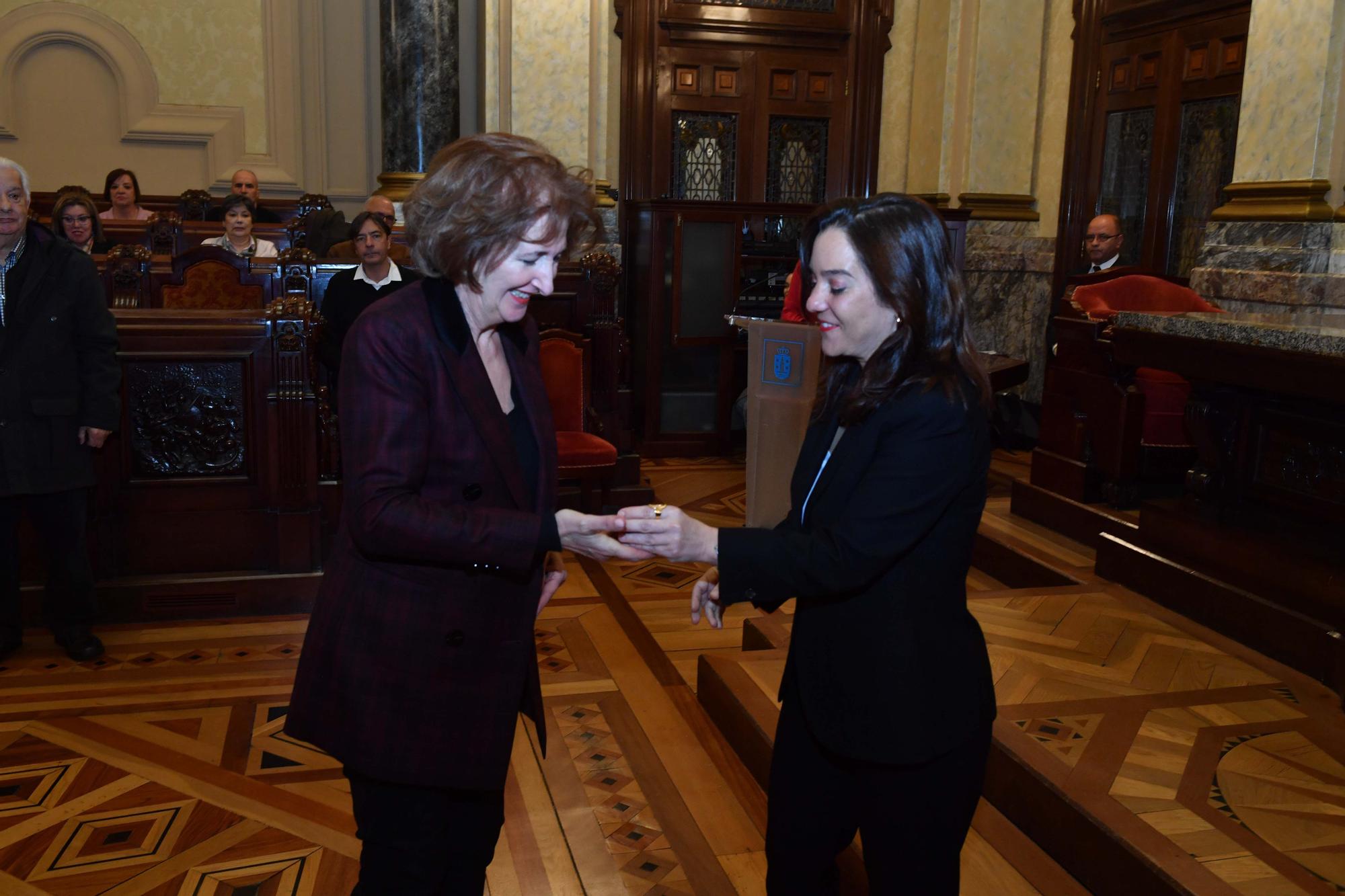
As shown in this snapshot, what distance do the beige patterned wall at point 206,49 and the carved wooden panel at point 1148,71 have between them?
259 inches

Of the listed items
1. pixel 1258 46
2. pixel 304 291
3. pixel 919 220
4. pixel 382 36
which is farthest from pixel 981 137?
pixel 919 220

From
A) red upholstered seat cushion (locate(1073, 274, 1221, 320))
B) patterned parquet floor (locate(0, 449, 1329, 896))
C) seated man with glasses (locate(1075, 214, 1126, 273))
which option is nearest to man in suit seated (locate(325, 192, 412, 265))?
patterned parquet floor (locate(0, 449, 1329, 896))

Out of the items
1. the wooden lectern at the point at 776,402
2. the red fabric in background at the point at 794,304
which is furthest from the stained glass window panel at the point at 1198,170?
the wooden lectern at the point at 776,402

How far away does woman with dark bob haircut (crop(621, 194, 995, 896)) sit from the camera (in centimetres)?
167

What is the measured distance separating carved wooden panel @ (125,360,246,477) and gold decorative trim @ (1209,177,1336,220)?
489cm

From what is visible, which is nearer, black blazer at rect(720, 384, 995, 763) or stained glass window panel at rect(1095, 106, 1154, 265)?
black blazer at rect(720, 384, 995, 763)

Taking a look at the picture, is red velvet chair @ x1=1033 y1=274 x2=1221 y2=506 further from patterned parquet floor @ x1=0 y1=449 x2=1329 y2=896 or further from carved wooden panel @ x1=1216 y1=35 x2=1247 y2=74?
carved wooden panel @ x1=1216 y1=35 x2=1247 y2=74

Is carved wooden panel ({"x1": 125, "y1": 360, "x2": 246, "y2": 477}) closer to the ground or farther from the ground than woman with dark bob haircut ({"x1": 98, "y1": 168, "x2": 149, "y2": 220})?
closer to the ground

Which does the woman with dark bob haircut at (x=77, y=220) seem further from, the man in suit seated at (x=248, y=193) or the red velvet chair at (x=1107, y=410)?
the red velvet chair at (x=1107, y=410)

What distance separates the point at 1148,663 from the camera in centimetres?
366

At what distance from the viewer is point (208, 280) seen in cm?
601

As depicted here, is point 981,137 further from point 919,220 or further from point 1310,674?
point 919,220

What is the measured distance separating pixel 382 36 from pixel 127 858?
637 centimetres

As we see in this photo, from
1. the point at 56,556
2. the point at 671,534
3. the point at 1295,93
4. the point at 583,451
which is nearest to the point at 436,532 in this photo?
the point at 671,534
